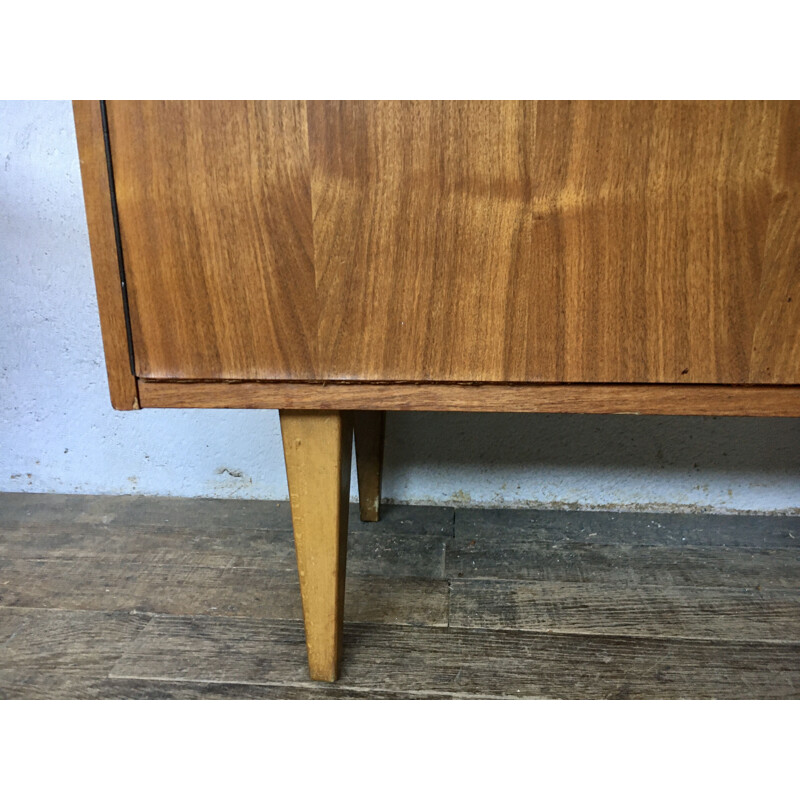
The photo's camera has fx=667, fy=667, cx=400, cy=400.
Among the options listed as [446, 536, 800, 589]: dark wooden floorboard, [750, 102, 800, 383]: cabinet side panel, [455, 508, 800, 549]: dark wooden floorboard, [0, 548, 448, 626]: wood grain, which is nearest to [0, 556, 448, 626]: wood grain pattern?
[0, 548, 448, 626]: wood grain

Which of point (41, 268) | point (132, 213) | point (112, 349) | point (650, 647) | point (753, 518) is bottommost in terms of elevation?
point (753, 518)

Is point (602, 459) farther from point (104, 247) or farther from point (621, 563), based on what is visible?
point (104, 247)

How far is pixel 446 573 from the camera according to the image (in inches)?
39.7

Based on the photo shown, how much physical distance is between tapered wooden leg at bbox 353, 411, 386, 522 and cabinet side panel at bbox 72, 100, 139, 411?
0.53 meters

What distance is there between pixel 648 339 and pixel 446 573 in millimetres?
570

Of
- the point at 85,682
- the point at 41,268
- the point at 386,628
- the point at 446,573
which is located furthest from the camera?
the point at 41,268

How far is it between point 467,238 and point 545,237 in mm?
62

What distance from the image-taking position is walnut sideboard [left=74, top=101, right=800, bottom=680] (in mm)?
513

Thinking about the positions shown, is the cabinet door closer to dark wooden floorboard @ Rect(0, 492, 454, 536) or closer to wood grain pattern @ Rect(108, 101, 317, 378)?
wood grain pattern @ Rect(108, 101, 317, 378)

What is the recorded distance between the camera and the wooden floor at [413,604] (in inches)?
29.9

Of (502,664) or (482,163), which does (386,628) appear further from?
(482,163)

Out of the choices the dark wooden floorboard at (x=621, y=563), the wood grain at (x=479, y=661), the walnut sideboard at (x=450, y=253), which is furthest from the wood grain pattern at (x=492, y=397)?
the dark wooden floorboard at (x=621, y=563)

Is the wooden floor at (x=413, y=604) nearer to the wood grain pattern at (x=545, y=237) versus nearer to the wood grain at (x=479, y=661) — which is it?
the wood grain at (x=479, y=661)

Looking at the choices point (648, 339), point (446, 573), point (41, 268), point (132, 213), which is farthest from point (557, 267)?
point (41, 268)
